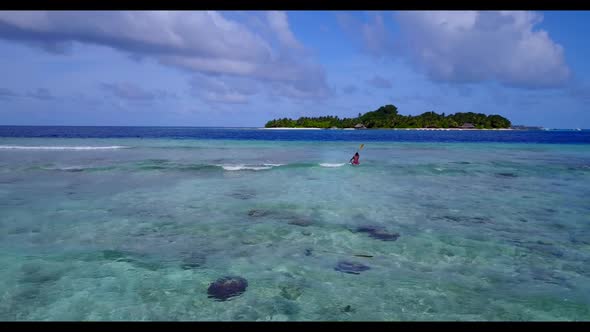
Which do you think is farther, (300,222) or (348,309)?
(300,222)

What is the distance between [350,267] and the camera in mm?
8828

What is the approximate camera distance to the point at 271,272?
853cm

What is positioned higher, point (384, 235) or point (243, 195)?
point (384, 235)

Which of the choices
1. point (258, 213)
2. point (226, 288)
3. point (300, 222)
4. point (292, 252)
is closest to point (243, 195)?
point (258, 213)

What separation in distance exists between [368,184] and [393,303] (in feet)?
46.9

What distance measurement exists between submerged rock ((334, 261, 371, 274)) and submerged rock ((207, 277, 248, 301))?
92.0 inches

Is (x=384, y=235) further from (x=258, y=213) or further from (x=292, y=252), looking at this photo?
(x=258, y=213)

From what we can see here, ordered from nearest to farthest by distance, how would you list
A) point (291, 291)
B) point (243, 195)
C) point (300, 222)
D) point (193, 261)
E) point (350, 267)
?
point (291, 291) < point (350, 267) < point (193, 261) < point (300, 222) < point (243, 195)

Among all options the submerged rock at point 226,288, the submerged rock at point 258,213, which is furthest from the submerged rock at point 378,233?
the submerged rock at point 226,288

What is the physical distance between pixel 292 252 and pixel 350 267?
5.65 feet

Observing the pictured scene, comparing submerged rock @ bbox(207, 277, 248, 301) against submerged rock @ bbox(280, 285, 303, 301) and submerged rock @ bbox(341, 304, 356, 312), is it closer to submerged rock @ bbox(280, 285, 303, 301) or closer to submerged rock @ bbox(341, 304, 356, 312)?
submerged rock @ bbox(280, 285, 303, 301)
